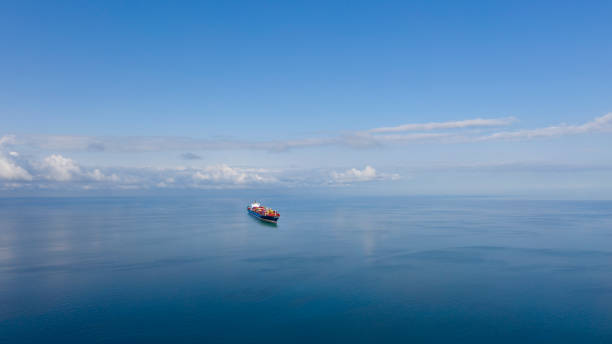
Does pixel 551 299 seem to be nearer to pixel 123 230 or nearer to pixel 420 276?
pixel 420 276

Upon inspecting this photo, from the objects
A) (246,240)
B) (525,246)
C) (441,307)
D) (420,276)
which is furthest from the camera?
(246,240)

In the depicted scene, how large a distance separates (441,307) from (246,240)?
74800 mm

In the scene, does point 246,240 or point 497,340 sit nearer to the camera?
point 497,340

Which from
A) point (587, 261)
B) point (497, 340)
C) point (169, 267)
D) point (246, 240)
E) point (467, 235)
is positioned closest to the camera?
point (497, 340)

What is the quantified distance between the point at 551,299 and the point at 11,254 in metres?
120

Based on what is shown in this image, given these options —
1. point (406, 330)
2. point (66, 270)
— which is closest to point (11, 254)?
point (66, 270)

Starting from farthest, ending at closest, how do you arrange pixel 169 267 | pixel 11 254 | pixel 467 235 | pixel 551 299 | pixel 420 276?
pixel 467 235
pixel 11 254
pixel 169 267
pixel 420 276
pixel 551 299

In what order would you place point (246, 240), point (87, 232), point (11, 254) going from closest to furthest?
point (11, 254)
point (246, 240)
point (87, 232)

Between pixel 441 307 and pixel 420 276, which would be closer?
pixel 441 307

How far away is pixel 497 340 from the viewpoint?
4012cm

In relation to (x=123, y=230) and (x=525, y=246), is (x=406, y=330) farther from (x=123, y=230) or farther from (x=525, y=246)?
(x=123, y=230)

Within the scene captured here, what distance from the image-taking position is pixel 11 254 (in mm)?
87125

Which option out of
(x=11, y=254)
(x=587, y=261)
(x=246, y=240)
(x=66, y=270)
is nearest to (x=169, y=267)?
(x=66, y=270)

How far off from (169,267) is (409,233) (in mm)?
87502
